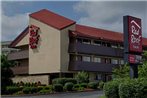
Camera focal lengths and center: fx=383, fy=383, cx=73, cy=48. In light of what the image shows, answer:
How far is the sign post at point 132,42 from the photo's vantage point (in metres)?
23.3

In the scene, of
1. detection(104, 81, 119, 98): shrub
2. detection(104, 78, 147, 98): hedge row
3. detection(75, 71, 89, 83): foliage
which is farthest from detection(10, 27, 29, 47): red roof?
detection(104, 78, 147, 98): hedge row

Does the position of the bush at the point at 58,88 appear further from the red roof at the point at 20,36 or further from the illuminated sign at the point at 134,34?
the red roof at the point at 20,36

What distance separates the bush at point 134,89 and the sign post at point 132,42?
7.30 feet

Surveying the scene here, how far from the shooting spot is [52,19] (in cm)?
5547

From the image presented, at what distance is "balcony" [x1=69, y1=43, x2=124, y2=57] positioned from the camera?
52675 mm

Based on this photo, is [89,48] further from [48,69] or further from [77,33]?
[48,69]

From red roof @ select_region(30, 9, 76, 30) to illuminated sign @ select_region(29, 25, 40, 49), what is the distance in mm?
1521

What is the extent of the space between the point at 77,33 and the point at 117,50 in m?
9.50

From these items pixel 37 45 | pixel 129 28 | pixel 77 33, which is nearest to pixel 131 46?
pixel 129 28

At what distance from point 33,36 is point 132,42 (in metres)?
33.4

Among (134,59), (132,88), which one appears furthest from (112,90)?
(134,59)

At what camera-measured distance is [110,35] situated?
61.7m

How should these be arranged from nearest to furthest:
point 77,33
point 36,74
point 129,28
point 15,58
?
point 129,28 → point 77,33 → point 36,74 → point 15,58

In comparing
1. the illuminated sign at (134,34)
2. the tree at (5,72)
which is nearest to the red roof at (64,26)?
the tree at (5,72)
